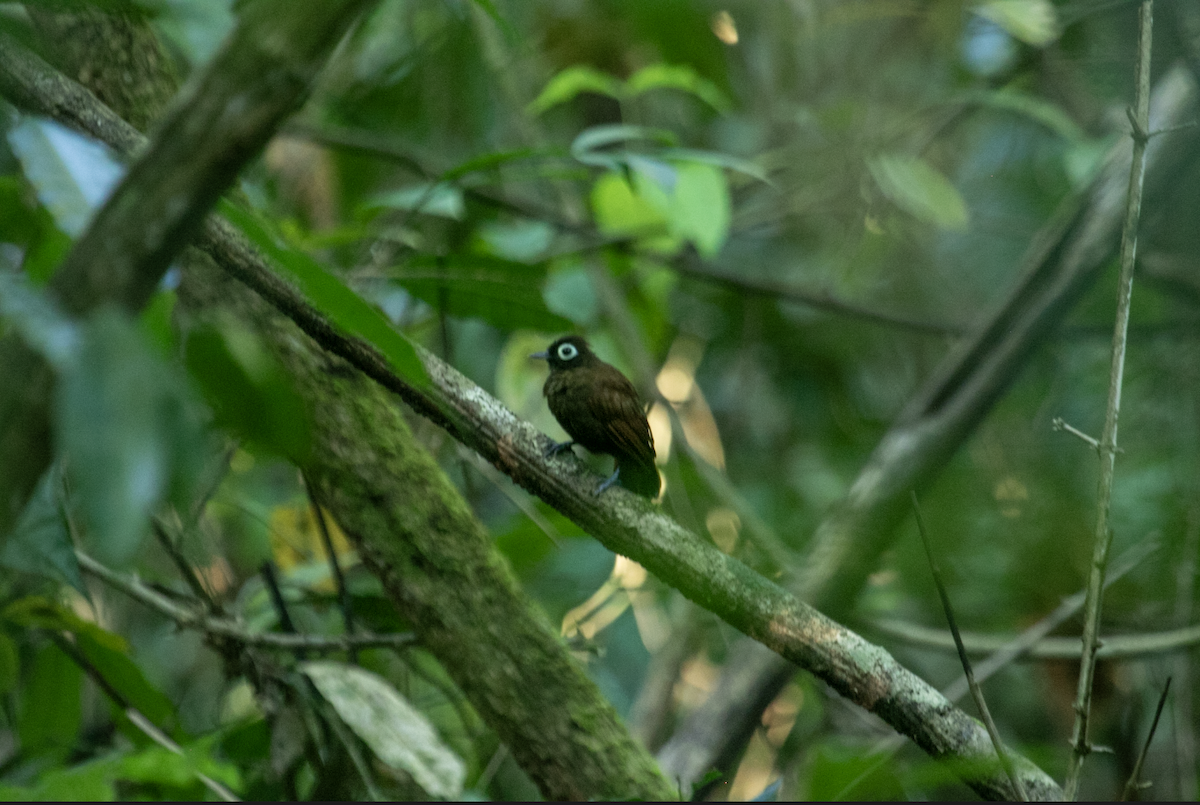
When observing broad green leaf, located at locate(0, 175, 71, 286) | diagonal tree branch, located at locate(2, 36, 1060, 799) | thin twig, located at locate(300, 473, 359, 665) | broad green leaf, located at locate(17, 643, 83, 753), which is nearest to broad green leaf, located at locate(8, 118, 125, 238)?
broad green leaf, located at locate(0, 175, 71, 286)

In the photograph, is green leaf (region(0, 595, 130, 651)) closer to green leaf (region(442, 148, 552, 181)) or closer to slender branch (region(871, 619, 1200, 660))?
green leaf (region(442, 148, 552, 181))

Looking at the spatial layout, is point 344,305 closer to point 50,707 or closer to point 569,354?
point 569,354

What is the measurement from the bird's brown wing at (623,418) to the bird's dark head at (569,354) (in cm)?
22

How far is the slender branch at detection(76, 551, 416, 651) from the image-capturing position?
7.92ft

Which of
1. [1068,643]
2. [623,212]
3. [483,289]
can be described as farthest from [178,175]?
[1068,643]

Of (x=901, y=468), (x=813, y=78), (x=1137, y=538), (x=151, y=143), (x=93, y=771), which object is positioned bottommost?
(x=93, y=771)

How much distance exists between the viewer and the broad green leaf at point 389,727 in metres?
2.21

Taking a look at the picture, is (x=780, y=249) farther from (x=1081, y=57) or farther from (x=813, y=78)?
(x=1081, y=57)

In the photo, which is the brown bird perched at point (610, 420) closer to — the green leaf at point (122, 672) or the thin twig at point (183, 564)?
the thin twig at point (183, 564)

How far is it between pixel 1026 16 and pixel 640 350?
6.41 ft

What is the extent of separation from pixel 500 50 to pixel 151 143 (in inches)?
136

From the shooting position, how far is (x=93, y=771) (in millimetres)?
1987

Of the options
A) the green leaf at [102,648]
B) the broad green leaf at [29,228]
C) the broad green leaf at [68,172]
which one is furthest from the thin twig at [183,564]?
the broad green leaf at [68,172]

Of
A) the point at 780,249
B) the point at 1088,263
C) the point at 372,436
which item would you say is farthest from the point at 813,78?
the point at 372,436
